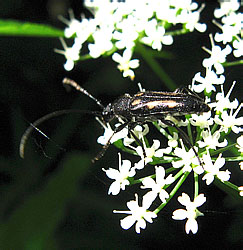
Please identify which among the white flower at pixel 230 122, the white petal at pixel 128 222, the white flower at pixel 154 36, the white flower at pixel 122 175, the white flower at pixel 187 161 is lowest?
the white petal at pixel 128 222

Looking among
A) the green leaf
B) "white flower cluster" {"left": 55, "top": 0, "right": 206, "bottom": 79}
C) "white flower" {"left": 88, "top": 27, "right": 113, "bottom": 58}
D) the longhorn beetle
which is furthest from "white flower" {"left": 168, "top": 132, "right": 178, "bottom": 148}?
the green leaf

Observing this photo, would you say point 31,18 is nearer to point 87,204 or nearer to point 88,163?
point 88,163

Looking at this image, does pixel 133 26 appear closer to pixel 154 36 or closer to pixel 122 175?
pixel 154 36

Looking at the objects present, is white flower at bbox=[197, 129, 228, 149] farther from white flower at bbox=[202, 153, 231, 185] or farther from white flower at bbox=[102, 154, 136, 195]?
white flower at bbox=[102, 154, 136, 195]

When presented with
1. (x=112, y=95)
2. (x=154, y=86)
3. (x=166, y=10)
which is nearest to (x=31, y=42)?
(x=112, y=95)

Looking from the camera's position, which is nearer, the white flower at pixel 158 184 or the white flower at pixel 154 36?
the white flower at pixel 158 184

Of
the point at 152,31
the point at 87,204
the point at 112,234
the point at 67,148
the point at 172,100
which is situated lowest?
the point at 112,234

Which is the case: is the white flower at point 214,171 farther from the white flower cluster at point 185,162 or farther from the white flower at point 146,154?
the white flower at point 146,154

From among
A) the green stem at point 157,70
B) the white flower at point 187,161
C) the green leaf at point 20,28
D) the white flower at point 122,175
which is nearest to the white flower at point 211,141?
the white flower at point 187,161

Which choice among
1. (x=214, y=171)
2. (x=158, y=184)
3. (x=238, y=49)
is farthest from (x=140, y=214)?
(x=238, y=49)
